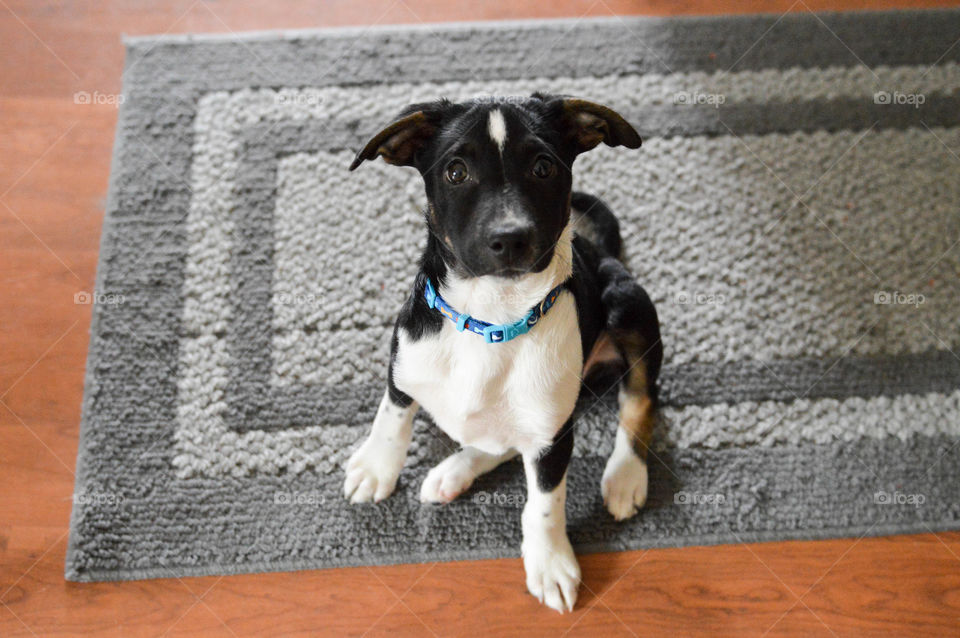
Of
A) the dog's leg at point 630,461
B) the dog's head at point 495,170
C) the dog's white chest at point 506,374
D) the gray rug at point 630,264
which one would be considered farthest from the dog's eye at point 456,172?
the gray rug at point 630,264

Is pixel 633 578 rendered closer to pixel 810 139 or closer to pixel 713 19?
pixel 810 139

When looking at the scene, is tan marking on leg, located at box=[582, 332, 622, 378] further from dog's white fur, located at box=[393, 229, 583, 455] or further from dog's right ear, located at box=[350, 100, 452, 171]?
dog's right ear, located at box=[350, 100, 452, 171]

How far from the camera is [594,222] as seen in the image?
266cm

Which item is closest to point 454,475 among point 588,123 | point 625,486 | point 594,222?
point 625,486

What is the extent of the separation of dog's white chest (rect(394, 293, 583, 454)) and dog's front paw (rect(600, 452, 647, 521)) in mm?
515

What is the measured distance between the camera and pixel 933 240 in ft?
10.1

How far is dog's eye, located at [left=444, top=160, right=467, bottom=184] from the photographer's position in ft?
5.83

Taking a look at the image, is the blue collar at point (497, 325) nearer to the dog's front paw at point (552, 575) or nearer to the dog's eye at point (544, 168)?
the dog's eye at point (544, 168)

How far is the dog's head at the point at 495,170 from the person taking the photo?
1.71 m

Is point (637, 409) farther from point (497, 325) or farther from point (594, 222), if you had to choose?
point (497, 325)

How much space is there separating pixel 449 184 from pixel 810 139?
2107 millimetres

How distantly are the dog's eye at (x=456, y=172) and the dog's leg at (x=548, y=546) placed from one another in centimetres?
87

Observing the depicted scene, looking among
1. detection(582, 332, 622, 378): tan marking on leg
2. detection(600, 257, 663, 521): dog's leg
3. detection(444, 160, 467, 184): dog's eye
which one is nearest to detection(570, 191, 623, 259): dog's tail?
detection(600, 257, 663, 521): dog's leg

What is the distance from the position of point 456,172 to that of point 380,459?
1.10 meters
